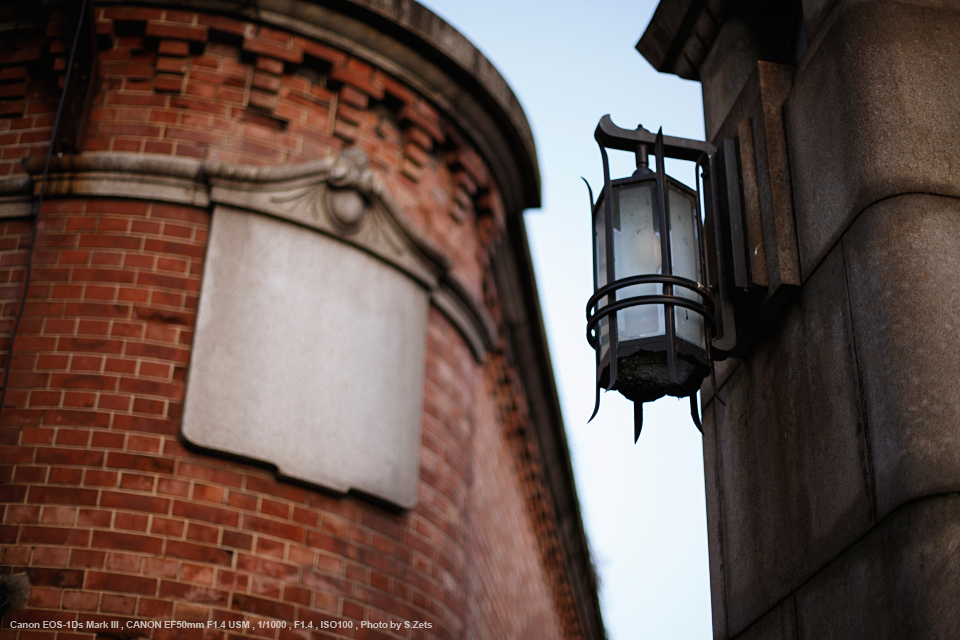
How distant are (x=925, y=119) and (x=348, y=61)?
3.76 metres

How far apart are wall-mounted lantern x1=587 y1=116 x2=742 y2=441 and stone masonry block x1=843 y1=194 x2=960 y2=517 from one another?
533 mm

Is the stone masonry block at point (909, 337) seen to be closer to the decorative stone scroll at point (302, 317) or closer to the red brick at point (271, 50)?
the decorative stone scroll at point (302, 317)

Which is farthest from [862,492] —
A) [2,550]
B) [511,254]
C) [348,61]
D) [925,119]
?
[511,254]

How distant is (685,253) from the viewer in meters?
3.39

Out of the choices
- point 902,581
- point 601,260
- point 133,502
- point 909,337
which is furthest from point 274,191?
point 902,581

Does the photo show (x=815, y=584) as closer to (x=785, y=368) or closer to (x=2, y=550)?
(x=785, y=368)

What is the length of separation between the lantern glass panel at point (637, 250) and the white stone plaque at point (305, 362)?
2.22 metres

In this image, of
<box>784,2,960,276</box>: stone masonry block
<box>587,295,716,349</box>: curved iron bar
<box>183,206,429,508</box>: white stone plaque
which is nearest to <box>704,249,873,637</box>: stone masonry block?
<box>784,2,960,276</box>: stone masonry block

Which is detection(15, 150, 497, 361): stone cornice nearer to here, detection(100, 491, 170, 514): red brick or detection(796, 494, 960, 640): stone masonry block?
detection(100, 491, 170, 514): red brick

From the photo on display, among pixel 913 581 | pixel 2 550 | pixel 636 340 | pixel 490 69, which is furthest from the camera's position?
pixel 490 69

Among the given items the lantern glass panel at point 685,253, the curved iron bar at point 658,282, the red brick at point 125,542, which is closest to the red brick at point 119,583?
the red brick at point 125,542

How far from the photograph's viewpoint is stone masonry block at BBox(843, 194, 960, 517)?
2.56 metres

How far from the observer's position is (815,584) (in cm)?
295

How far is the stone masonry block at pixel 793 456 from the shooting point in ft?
9.48
